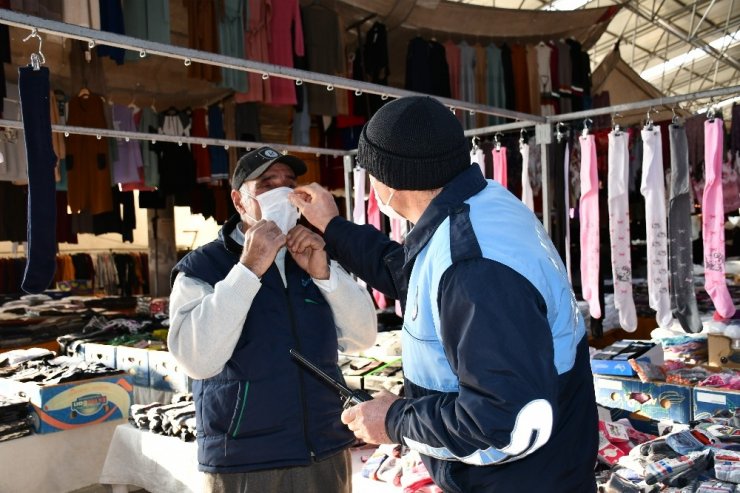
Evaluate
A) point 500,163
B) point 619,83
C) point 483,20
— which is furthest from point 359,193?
point 619,83

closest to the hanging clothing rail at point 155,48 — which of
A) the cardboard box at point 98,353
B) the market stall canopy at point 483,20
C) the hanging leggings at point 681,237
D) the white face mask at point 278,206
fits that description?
the white face mask at point 278,206

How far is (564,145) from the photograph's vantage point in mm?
4207

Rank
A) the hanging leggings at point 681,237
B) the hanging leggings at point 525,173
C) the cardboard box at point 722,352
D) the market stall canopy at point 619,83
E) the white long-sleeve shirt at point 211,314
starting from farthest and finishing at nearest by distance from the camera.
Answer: the market stall canopy at point 619,83, the hanging leggings at point 525,173, the cardboard box at point 722,352, the hanging leggings at point 681,237, the white long-sleeve shirt at point 211,314

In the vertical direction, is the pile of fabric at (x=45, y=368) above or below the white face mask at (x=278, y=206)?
below

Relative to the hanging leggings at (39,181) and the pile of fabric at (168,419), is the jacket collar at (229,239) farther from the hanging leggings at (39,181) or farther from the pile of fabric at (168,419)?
the pile of fabric at (168,419)

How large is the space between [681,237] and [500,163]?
1219 mm

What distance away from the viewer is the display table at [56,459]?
10.8 feet

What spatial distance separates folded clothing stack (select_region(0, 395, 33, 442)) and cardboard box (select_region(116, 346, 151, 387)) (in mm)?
739

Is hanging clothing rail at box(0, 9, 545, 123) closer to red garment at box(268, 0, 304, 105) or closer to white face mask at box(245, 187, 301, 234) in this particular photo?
white face mask at box(245, 187, 301, 234)

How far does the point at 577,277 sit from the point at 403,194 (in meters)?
3.38

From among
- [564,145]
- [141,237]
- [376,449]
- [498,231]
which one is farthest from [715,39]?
[498,231]

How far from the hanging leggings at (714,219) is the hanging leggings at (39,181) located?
3135 mm

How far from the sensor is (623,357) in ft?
10.4

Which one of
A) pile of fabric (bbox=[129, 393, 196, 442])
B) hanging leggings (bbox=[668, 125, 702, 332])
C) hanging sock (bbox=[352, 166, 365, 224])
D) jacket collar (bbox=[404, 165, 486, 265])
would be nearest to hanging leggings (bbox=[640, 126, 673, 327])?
hanging leggings (bbox=[668, 125, 702, 332])
